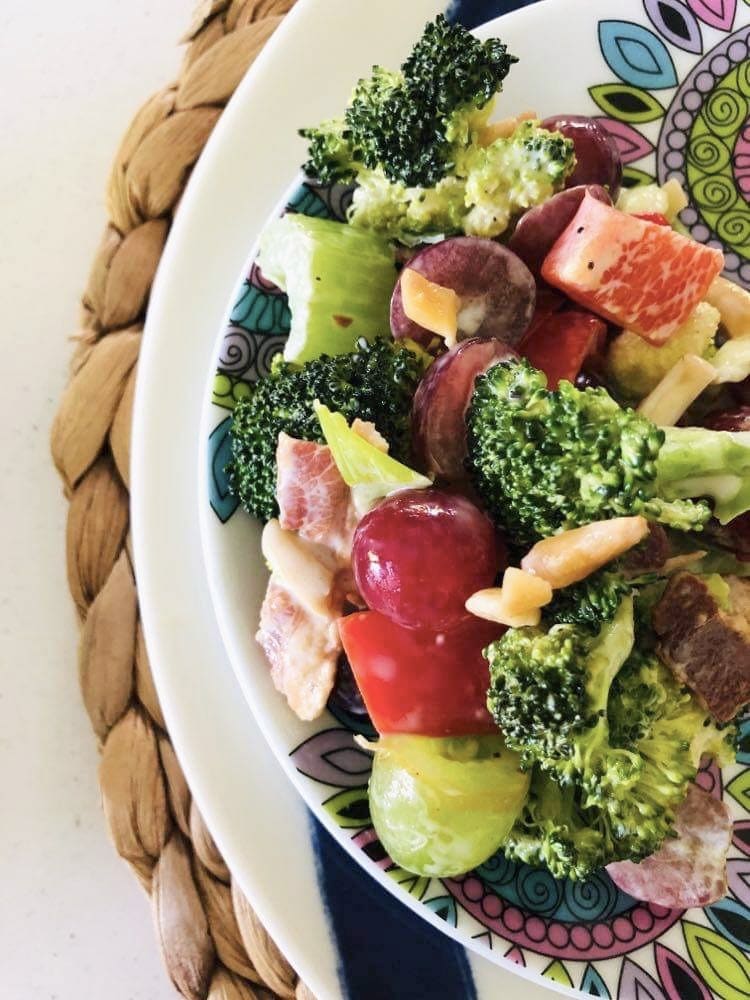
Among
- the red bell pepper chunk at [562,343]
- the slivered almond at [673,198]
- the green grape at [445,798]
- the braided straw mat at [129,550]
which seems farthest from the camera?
the braided straw mat at [129,550]

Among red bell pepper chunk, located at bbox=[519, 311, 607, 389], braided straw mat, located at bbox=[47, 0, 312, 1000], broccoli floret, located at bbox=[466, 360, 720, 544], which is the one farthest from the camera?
braided straw mat, located at bbox=[47, 0, 312, 1000]

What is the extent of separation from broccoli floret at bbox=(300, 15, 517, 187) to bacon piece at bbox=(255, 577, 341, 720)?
0.55 m

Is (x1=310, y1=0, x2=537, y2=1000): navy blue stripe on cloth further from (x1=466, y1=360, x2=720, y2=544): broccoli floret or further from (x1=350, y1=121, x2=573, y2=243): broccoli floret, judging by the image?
(x1=350, y1=121, x2=573, y2=243): broccoli floret

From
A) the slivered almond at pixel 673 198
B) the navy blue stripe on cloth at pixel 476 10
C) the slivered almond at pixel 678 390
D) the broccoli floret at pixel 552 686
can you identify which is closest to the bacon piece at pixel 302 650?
the broccoli floret at pixel 552 686

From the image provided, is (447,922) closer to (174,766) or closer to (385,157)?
(174,766)

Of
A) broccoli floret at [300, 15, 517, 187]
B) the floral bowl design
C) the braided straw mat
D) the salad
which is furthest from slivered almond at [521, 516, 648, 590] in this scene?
the braided straw mat

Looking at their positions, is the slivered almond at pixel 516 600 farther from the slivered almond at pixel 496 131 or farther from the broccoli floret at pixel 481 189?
the slivered almond at pixel 496 131

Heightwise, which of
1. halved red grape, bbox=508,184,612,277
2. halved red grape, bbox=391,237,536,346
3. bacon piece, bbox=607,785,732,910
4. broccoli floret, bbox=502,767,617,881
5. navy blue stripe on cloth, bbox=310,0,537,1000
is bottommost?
navy blue stripe on cloth, bbox=310,0,537,1000

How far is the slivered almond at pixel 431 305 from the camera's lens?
3.62 ft

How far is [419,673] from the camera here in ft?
3.56

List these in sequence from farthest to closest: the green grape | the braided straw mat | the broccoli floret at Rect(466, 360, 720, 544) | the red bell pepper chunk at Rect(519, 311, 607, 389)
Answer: the braided straw mat
the red bell pepper chunk at Rect(519, 311, 607, 389)
the green grape
the broccoli floret at Rect(466, 360, 720, 544)

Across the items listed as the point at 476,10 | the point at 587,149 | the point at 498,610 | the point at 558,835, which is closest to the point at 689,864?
the point at 558,835

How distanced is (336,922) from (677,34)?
1.38 m

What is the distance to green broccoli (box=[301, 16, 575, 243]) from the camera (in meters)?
1.12
